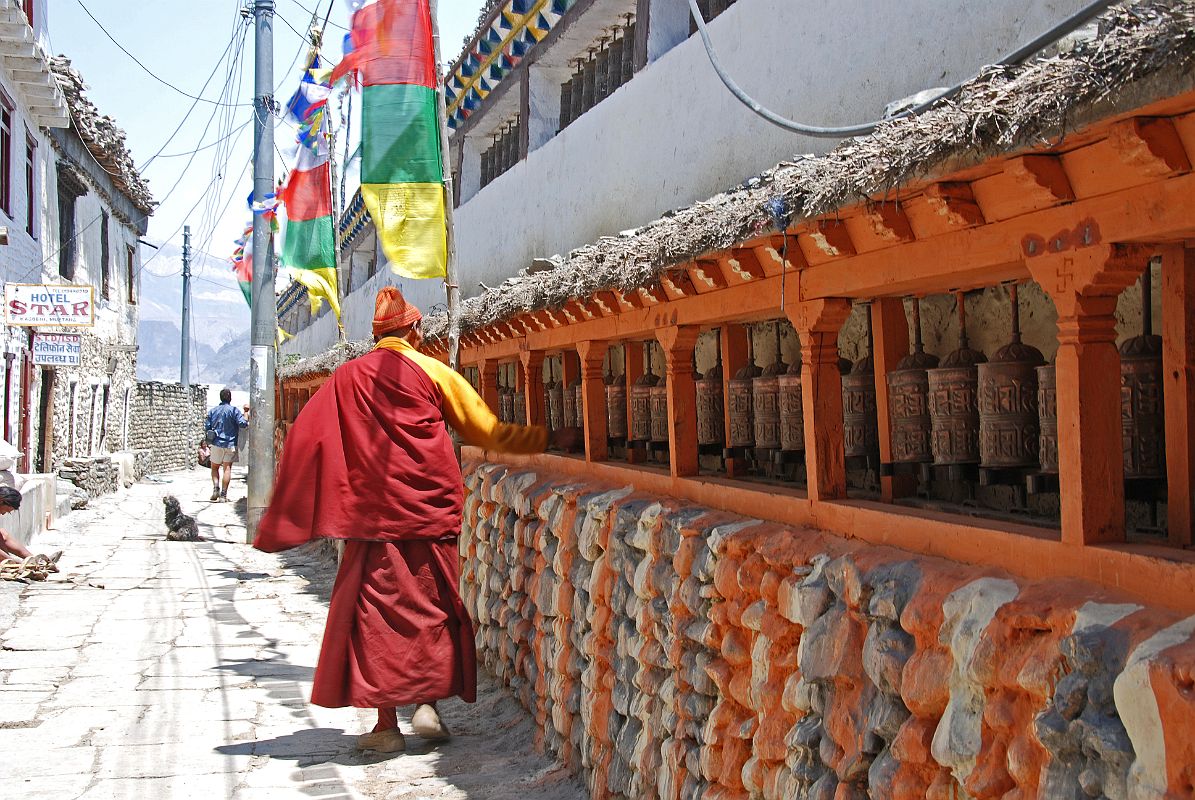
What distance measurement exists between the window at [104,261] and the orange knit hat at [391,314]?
17.3m

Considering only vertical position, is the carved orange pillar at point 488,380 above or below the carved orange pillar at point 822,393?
above

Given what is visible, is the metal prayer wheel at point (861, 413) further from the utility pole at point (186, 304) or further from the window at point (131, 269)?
the utility pole at point (186, 304)

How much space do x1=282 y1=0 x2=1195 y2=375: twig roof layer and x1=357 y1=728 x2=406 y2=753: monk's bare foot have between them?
270cm

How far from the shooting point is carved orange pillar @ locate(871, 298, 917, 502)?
12.5 ft

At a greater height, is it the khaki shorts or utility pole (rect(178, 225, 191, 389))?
utility pole (rect(178, 225, 191, 389))

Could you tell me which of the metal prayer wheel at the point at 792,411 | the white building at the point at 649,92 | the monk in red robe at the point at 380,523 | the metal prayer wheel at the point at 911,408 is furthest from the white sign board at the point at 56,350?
the metal prayer wheel at the point at 911,408

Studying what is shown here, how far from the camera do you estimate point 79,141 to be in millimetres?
18547

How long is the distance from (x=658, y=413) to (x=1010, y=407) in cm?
243

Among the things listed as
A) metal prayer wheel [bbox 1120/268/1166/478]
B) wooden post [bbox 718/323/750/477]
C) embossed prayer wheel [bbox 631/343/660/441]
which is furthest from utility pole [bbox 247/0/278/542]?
metal prayer wheel [bbox 1120/268/1166/478]

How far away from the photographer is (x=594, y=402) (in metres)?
5.99

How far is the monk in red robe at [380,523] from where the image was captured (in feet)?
17.0

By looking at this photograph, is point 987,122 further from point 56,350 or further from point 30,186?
point 30,186

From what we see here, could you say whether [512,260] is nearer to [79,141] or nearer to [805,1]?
[805,1]

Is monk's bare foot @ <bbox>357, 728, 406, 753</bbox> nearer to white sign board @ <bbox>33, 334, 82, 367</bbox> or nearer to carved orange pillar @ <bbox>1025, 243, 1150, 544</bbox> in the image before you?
carved orange pillar @ <bbox>1025, 243, 1150, 544</bbox>
